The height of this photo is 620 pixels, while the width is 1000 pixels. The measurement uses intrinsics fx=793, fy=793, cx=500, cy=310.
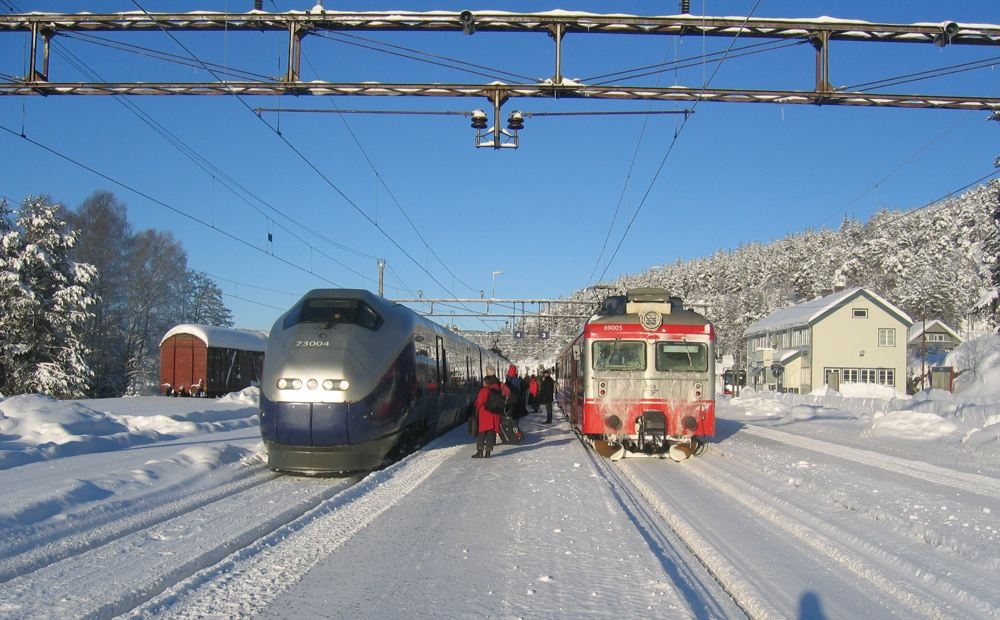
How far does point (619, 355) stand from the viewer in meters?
15.0

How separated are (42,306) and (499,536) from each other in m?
36.0

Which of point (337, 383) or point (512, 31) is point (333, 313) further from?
point (512, 31)

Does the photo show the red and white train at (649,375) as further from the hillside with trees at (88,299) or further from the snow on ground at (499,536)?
the hillside with trees at (88,299)

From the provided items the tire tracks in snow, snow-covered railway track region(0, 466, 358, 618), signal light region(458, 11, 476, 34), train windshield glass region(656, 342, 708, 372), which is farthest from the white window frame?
snow-covered railway track region(0, 466, 358, 618)

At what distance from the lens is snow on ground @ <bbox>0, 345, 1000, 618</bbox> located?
5.47m

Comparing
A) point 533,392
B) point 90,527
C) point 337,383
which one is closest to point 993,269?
point 533,392

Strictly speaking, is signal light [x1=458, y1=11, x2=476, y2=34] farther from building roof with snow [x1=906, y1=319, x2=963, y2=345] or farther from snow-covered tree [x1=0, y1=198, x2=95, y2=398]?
building roof with snow [x1=906, y1=319, x2=963, y2=345]

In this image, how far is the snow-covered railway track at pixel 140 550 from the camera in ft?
17.3

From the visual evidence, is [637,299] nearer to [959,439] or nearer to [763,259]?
[959,439]

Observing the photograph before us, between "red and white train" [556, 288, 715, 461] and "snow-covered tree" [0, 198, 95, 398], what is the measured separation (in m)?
29.9

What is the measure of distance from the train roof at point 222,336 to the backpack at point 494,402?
78.0 ft

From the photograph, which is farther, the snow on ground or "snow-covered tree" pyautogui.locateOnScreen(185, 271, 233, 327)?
"snow-covered tree" pyautogui.locateOnScreen(185, 271, 233, 327)

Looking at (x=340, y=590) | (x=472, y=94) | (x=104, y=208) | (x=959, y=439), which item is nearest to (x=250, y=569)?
(x=340, y=590)

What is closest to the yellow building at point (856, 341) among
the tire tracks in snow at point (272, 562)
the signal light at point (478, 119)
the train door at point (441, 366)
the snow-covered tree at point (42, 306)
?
the train door at point (441, 366)
